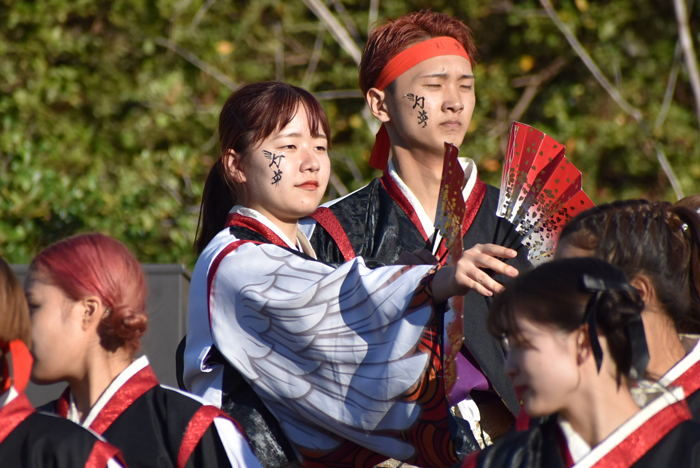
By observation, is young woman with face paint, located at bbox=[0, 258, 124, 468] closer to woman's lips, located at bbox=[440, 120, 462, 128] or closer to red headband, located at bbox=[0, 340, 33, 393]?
red headband, located at bbox=[0, 340, 33, 393]

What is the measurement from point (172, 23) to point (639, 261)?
441 cm

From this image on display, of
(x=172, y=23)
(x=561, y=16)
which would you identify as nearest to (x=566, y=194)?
(x=561, y=16)

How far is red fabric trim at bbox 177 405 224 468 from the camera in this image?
69.6 inches

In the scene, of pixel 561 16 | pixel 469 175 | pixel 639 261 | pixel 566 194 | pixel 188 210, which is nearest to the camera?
pixel 639 261

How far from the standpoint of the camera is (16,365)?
63.3 inches

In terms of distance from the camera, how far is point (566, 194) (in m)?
1.93

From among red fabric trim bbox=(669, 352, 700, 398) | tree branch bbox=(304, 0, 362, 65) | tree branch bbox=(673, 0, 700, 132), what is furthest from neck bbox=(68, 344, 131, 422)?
tree branch bbox=(673, 0, 700, 132)

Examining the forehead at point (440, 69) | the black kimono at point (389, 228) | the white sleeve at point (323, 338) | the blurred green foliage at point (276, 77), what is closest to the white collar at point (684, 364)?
the white sleeve at point (323, 338)

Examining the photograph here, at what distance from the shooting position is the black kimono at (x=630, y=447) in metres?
1.33

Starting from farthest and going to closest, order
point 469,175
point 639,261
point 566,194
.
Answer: point 469,175
point 566,194
point 639,261

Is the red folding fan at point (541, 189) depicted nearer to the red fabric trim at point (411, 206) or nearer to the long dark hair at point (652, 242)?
the long dark hair at point (652, 242)

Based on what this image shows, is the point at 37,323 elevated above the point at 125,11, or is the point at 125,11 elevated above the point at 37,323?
the point at 125,11

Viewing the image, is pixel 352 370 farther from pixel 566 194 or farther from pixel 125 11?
pixel 125 11

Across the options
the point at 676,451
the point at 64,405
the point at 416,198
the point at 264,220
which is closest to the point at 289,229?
the point at 264,220
